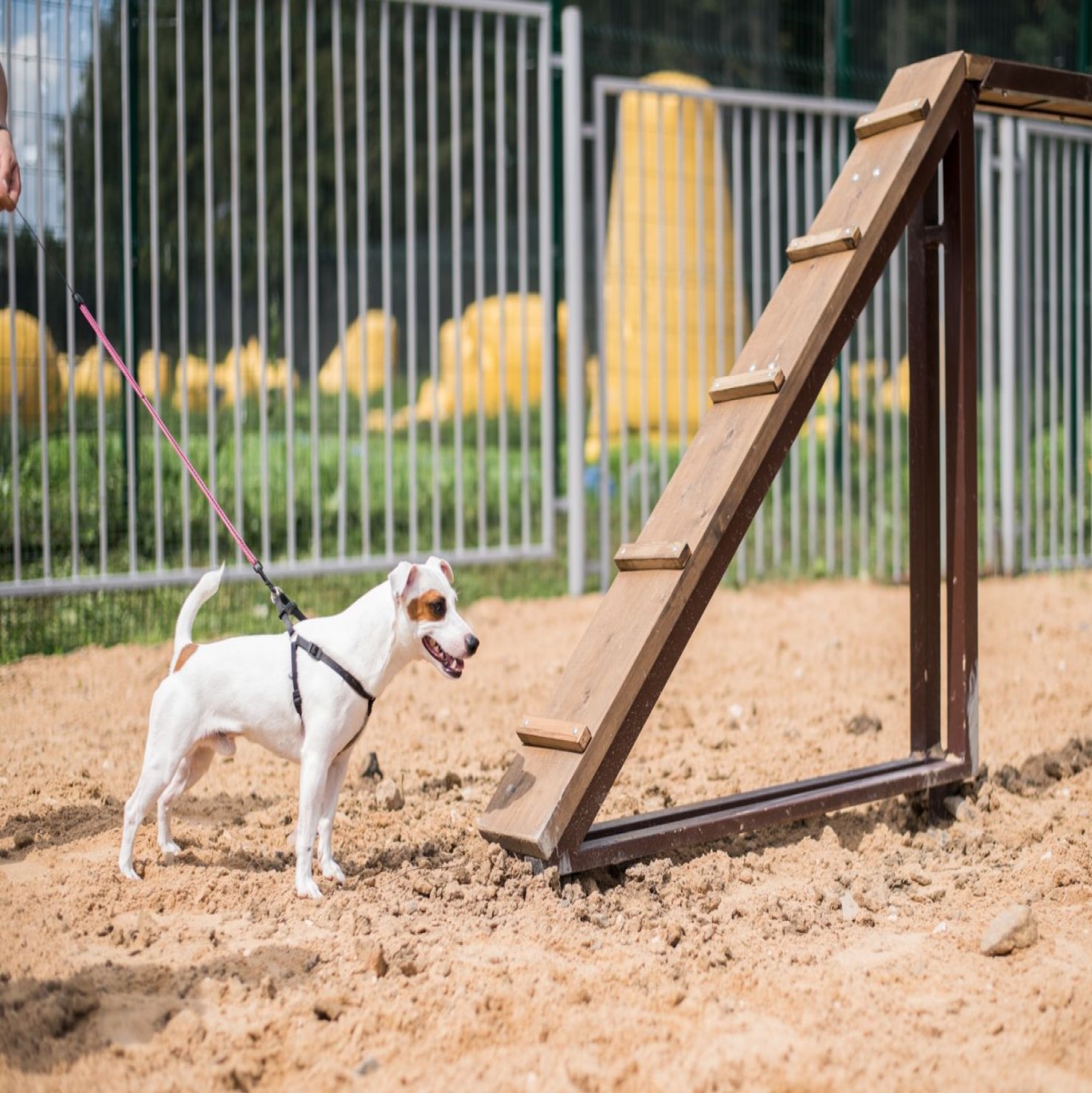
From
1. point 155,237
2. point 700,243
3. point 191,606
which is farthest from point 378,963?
point 700,243

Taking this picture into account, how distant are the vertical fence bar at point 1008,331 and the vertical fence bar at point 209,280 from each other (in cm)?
516

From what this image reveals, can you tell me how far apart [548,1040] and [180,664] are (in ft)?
4.44

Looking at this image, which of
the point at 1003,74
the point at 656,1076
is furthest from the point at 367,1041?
the point at 1003,74

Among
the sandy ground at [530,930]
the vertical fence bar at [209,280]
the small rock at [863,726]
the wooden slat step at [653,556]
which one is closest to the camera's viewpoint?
the sandy ground at [530,930]

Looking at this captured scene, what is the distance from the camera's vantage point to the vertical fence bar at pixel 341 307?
6.65 meters

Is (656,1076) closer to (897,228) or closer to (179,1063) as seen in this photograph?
(179,1063)

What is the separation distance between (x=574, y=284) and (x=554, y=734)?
444 cm

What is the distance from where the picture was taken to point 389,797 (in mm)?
4094

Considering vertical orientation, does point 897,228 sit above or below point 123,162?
below

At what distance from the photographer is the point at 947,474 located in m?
4.28

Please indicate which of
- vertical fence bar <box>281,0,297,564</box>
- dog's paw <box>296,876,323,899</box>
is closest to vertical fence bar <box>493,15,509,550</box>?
vertical fence bar <box>281,0,297,564</box>

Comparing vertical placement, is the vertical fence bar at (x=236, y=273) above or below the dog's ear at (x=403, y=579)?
above

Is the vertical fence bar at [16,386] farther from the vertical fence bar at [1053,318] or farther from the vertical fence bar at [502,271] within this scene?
the vertical fence bar at [1053,318]

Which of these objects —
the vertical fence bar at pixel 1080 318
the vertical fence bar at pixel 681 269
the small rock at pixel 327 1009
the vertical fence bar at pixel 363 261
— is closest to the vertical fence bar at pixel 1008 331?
the vertical fence bar at pixel 1080 318
